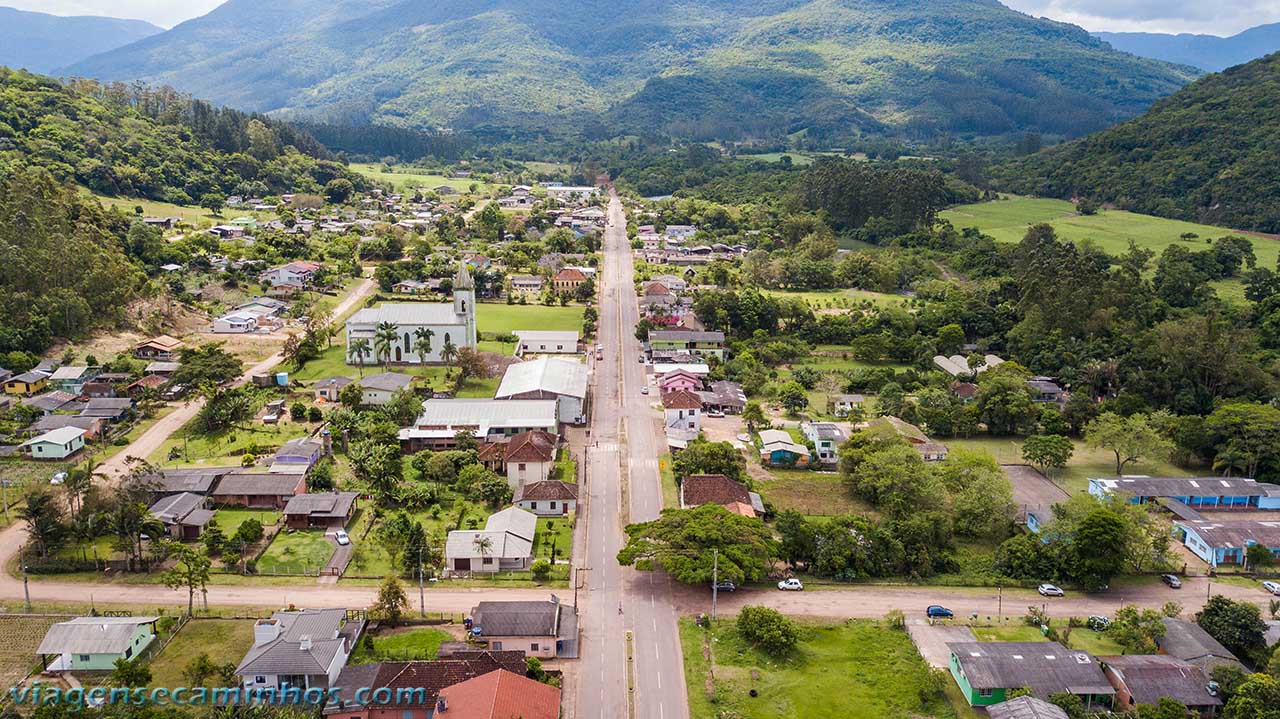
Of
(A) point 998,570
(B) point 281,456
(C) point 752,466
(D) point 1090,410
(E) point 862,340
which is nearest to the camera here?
(A) point 998,570

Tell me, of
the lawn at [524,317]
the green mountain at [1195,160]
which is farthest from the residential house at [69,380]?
the green mountain at [1195,160]

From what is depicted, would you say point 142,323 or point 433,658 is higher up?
point 142,323

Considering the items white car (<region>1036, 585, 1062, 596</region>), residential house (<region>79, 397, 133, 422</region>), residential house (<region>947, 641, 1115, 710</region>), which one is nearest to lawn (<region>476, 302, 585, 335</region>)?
residential house (<region>79, 397, 133, 422</region>)

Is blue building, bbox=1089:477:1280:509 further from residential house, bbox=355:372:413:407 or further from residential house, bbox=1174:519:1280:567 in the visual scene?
residential house, bbox=355:372:413:407

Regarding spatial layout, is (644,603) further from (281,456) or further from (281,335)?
(281,335)

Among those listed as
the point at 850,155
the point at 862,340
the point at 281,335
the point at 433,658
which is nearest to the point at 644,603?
the point at 433,658

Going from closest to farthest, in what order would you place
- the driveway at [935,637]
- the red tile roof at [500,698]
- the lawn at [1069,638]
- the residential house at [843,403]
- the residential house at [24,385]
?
the red tile roof at [500,698] < the driveway at [935,637] < the lawn at [1069,638] < the residential house at [24,385] < the residential house at [843,403]

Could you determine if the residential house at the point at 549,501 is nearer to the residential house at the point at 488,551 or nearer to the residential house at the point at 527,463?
the residential house at the point at 527,463
